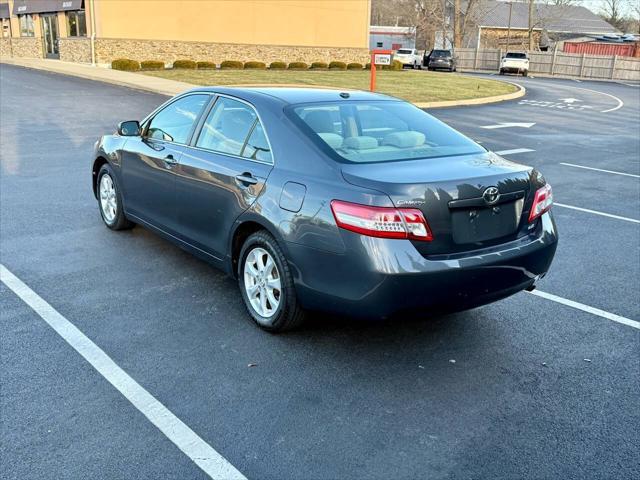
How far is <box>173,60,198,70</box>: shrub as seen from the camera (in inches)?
1300

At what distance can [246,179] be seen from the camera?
14.7ft

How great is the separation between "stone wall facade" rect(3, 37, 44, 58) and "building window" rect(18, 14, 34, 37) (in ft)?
1.03

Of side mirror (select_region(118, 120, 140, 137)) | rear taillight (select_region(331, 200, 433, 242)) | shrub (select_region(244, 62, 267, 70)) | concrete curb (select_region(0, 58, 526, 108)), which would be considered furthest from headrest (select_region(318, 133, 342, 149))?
shrub (select_region(244, 62, 267, 70))

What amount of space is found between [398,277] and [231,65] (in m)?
33.2

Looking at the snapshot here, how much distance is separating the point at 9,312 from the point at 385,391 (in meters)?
2.78

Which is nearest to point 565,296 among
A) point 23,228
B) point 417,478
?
point 417,478

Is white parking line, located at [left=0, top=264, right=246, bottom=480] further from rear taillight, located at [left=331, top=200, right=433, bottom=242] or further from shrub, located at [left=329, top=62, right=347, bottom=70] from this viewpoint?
shrub, located at [left=329, top=62, right=347, bottom=70]

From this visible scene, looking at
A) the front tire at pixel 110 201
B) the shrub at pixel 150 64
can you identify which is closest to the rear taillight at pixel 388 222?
the front tire at pixel 110 201

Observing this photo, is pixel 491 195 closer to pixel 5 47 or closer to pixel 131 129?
pixel 131 129

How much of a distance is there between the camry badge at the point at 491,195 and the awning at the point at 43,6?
3363 centimetres

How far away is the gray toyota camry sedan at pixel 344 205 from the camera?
3.74m

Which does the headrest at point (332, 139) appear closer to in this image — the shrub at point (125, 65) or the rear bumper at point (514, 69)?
the shrub at point (125, 65)

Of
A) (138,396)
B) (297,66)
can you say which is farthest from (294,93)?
(297,66)

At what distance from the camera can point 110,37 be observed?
32719 mm
